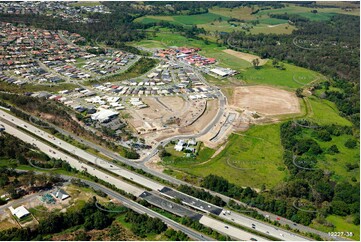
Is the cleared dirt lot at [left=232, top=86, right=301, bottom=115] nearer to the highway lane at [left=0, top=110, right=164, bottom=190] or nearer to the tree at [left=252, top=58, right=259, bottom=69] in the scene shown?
the tree at [left=252, top=58, right=259, bottom=69]

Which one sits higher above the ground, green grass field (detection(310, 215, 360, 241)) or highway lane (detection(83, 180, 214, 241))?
highway lane (detection(83, 180, 214, 241))

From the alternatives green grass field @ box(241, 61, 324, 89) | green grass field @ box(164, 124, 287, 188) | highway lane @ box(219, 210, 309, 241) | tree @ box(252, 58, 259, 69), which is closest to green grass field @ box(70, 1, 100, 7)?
tree @ box(252, 58, 259, 69)

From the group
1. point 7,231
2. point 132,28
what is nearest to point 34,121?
point 7,231

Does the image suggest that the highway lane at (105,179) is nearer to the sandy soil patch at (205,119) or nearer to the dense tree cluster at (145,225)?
the dense tree cluster at (145,225)

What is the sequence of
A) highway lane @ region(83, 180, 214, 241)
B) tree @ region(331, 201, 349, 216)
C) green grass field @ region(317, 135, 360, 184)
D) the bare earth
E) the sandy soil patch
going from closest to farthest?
highway lane @ region(83, 180, 214, 241) < tree @ region(331, 201, 349, 216) < green grass field @ region(317, 135, 360, 184) < the sandy soil patch < the bare earth

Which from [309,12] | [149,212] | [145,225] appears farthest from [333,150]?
[309,12]

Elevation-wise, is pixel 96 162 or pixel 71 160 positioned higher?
pixel 71 160

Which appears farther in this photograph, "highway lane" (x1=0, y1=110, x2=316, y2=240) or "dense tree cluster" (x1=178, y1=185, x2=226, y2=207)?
"highway lane" (x1=0, y1=110, x2=316, y2=240)

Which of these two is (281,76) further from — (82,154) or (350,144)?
(82,154)
